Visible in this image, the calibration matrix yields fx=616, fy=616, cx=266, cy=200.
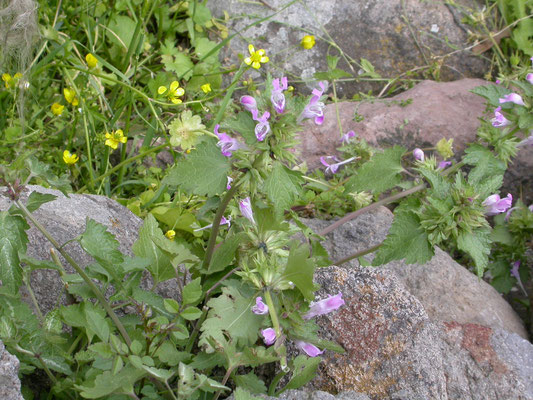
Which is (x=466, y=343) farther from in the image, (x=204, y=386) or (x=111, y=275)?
(x=111, y=275)

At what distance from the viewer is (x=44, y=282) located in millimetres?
2068

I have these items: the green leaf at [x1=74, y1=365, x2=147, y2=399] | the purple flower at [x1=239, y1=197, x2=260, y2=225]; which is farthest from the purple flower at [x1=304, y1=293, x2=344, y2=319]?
the green leaf at [x1=74, y1=365, x2=147, y2=399]

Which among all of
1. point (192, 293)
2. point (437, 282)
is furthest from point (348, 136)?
point (192, 293)

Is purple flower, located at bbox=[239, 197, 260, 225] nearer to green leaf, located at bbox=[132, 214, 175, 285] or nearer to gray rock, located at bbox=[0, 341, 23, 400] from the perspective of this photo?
green leaf, located at bbox=[132, 214, 175, 285]

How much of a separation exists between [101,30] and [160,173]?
3.31ft

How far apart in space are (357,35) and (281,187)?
287 cm

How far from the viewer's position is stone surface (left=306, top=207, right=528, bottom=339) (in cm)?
267

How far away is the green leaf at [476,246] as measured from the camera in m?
1.89

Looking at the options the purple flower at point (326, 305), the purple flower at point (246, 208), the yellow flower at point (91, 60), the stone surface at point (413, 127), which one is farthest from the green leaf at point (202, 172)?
the stone surface at point (413, 127)

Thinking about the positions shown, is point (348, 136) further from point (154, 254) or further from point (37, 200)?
point (37, 200)

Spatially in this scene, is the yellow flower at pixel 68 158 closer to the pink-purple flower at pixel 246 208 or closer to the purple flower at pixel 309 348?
the pink-purple flower at pixel 246 208

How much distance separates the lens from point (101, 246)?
166 centimetres

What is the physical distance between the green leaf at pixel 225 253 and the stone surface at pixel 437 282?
893 mm

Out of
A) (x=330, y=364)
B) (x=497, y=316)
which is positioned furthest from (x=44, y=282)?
(x=497, y=316)
